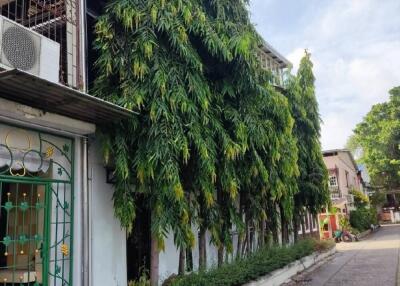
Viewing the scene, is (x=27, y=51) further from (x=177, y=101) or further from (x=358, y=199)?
(x=358, y=199)

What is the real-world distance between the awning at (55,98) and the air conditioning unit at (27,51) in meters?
0.41

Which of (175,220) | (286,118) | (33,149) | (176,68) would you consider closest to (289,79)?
(286,118)

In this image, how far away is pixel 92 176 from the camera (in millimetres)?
6340

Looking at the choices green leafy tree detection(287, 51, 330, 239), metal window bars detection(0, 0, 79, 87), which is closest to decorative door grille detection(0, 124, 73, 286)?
metal window bars detection(0, 0, 79, 87)

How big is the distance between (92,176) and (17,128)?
4.70 ft

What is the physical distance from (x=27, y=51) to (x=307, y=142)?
10.1 meters

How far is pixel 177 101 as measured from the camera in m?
6.02

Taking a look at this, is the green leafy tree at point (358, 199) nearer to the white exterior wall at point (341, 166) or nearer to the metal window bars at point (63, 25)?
the white exterior wall at point (341, 166)

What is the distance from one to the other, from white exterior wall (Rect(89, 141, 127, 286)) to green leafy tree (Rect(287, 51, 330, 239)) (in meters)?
7.60

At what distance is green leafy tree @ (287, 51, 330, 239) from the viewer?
12.9 metres

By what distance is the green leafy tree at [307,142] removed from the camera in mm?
12906

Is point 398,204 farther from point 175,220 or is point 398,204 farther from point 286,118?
point 175,220

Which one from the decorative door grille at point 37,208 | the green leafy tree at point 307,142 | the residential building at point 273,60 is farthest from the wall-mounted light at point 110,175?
the residential building at point 273,60

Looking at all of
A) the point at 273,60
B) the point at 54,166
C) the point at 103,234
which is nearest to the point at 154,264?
the point at 103,234
